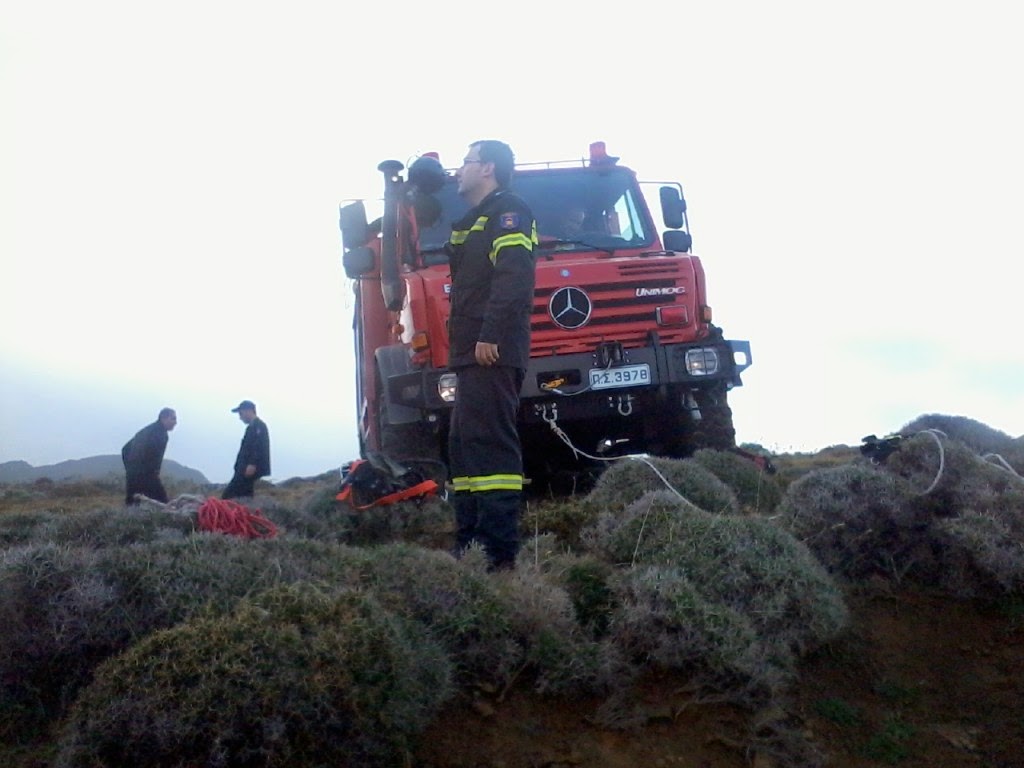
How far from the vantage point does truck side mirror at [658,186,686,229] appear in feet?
30.3

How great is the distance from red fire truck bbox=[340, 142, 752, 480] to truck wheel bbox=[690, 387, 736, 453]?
0.01m

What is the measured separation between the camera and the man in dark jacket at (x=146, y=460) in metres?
11.5

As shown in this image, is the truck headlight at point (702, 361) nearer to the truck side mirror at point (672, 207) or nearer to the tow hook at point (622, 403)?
the tow hook at point (622, 403)

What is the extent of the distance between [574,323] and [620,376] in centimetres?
52

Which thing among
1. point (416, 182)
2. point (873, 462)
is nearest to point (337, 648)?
point (873, 462)

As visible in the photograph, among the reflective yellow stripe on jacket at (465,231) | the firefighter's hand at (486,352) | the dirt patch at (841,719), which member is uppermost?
the reflective yellow stripe on jacket at (465,231)

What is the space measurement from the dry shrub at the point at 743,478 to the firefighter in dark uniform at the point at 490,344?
2.29 m

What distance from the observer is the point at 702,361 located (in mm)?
8336

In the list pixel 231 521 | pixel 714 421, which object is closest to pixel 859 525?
pixel 231 521

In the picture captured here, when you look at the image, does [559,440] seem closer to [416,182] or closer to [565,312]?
[565,312]

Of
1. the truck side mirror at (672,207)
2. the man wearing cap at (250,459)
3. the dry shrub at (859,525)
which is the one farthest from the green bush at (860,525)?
the man wearing cap at (250,459)

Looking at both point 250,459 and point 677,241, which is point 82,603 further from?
point 250,459

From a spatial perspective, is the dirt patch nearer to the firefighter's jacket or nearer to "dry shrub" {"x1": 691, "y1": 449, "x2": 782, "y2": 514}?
the firefighter's jacket

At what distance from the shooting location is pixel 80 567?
361 cm
